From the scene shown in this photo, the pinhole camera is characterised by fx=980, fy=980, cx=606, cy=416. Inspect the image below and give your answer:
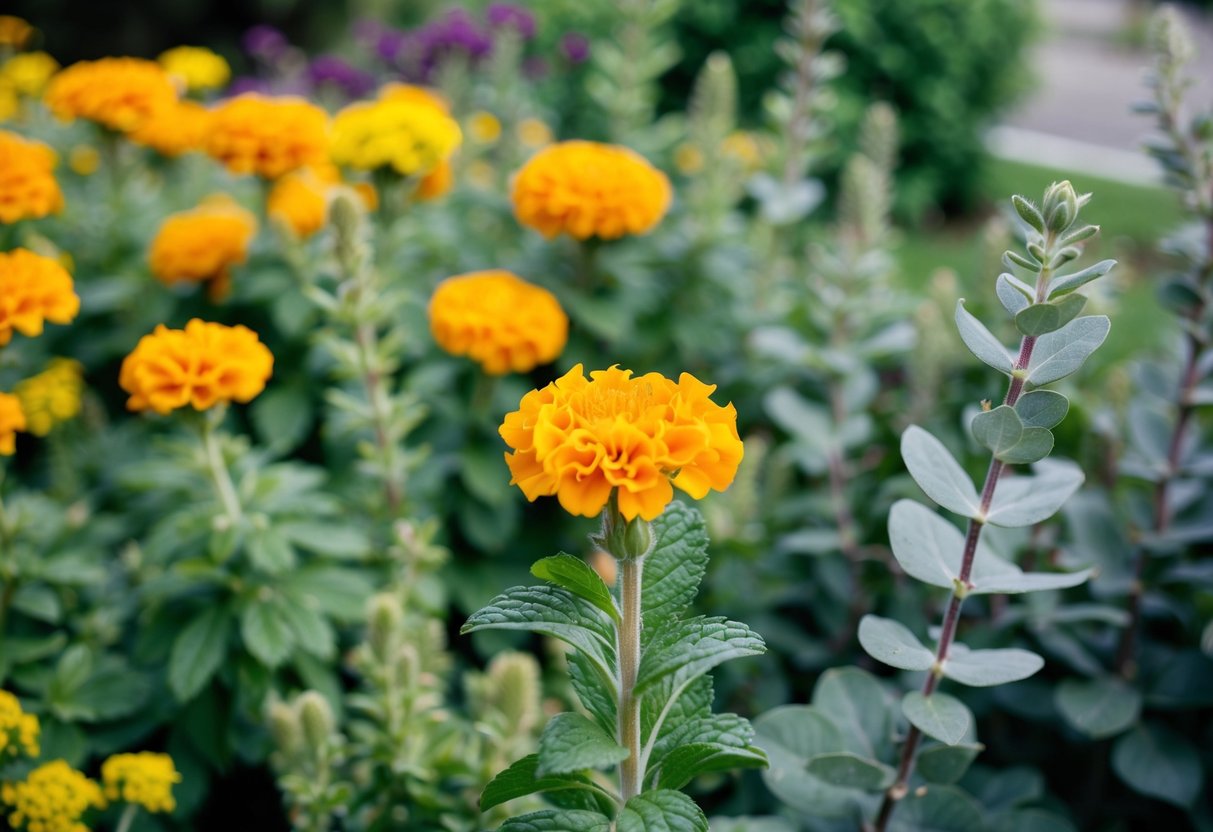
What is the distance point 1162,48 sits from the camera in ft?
4.78

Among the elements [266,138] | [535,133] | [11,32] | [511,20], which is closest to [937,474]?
[266,138]

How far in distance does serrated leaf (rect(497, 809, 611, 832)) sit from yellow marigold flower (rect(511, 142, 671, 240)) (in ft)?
3.51

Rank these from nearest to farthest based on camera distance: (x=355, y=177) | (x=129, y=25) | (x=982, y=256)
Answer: (x=982, y=256) → (x=355, y=177) → (x=129, y=25)

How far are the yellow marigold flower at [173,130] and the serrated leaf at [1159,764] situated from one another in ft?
6.65

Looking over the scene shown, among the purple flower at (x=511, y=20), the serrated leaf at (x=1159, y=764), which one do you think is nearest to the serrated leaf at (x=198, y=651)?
the serrated leaf at (x=1159, y=764)

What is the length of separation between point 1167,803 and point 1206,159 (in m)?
1.00

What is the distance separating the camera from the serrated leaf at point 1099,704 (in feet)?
4.46

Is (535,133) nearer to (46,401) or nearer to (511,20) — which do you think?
(511,20)

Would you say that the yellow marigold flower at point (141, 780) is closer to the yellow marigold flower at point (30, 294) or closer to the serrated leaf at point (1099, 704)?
the yellow marigold flower at point (30, 294)

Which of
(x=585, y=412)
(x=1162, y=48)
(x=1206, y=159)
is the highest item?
(x=1162, y=48)

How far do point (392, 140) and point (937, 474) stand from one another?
46.2 inches

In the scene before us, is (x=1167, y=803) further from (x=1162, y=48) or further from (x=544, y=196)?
(x=544, y=196)

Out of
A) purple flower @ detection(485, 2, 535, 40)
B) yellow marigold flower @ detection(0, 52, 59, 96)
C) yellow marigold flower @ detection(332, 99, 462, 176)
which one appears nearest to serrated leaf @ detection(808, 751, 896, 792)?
→ yellow marigold flower @ detection(332, 99, 462, 176)

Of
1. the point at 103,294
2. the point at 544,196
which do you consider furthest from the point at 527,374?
the point at 103,294
